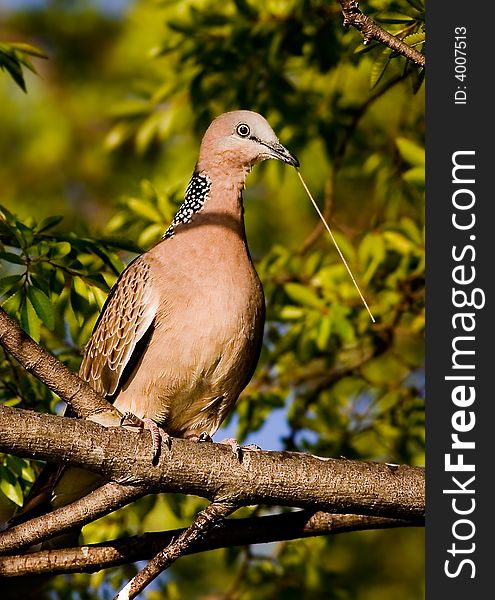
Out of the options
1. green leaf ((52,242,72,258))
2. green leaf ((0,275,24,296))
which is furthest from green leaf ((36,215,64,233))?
green leaf ((0,275,24,296))

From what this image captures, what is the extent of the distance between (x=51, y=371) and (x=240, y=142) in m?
1.68

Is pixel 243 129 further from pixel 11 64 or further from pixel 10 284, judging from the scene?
pixel 10 284

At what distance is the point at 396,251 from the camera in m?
6.00

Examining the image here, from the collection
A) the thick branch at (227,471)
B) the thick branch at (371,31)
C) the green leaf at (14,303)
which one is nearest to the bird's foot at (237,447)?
the thick branch at (227,471)

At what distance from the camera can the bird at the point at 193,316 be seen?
14.7 ft

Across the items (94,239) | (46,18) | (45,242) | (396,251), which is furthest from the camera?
(46,18)

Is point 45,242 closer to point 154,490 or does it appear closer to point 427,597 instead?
point 154,490

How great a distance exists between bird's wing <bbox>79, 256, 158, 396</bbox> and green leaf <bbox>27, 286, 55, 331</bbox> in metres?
0.58

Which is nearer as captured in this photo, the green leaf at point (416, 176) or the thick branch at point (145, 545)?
the thick branch at point (145, 545)

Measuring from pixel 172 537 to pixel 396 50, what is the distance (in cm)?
189

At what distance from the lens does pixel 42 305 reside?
4102 mm

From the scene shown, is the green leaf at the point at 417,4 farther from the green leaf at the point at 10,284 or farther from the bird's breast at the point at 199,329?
the green leaf at the point at 10,284

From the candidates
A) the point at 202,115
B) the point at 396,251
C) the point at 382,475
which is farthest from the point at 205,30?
the point at 382,475

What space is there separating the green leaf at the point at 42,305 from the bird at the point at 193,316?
1.87 ft
